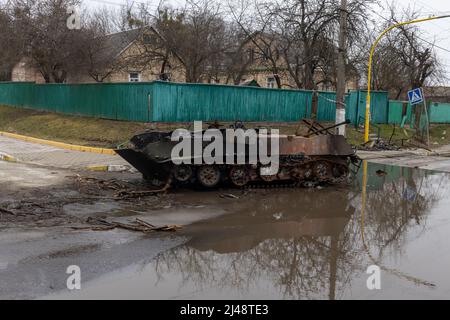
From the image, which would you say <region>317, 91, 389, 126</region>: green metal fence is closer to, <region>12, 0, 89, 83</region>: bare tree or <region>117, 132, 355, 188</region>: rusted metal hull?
<region>117, 132, 355, 188</region>: rusted metal hull


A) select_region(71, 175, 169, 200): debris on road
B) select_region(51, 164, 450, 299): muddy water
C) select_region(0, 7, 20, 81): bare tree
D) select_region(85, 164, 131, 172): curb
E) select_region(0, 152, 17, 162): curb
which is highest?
select_region(0, 7, 20, 81): bare tree

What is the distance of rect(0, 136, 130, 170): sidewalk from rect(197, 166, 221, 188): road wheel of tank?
307 cm

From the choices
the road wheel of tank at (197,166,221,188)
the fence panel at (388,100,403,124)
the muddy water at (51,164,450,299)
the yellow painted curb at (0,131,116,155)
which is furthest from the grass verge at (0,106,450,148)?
the muddy water at (51,164,450,299)

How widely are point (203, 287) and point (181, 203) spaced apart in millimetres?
4406

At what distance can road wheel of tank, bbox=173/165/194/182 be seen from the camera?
1065 cm

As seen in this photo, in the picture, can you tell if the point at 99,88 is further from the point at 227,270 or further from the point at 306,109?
the point at 227,270

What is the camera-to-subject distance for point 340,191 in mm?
11742

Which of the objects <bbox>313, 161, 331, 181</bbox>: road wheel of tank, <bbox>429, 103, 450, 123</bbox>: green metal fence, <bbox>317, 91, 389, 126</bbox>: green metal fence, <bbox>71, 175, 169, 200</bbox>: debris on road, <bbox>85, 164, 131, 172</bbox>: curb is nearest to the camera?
<bbox>71, 175, 169, 200</bbox>: debris on road

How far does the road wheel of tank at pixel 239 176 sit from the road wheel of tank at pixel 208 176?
1.31 ft

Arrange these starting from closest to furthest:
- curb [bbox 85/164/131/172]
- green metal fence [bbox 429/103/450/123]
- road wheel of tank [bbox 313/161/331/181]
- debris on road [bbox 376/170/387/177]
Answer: road wheel of tank [bbox 313/161/331/181] < curb [bbox 85/164/131/172] < debris on road [bbox 376/170/387/177] < green metal fence [bbox 429/103/450/123]

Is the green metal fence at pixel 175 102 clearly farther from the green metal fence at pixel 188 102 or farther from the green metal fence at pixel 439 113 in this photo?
the green metal fence at pixel 439 113

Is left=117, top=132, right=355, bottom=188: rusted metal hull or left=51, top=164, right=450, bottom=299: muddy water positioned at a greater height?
left=117, top=132, right=355, bottom=188: rusted metal hull

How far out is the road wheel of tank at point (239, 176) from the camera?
36.8 feet
